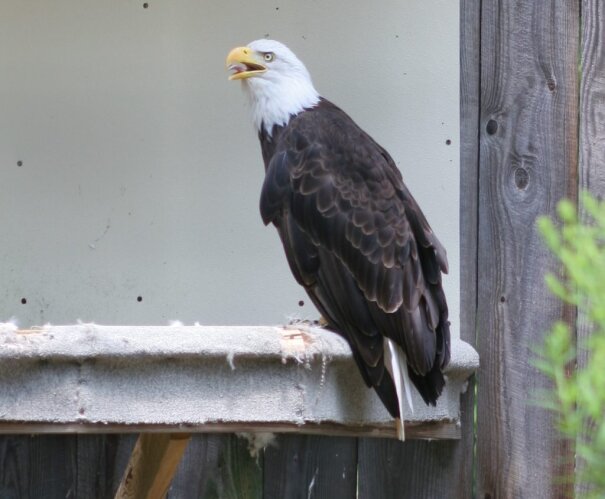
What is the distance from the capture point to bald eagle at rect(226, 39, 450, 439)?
2338mm

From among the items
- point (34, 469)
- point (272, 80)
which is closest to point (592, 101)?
point (272, 80)

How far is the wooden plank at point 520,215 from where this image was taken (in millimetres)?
2695

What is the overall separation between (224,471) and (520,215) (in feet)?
3.61

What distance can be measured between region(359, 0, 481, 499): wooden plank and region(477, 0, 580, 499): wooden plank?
32 mm

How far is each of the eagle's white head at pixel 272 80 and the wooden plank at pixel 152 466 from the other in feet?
3.22

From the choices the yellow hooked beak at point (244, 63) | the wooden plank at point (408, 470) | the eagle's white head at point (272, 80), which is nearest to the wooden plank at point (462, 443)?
the wooden plank at point (408, 470)

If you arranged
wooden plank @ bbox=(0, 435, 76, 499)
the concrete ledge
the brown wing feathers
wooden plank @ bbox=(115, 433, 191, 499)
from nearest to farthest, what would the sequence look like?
the concrete ledge < wooden plank @ bbox=(115, 433, 191, 499) < the brown wing feathers < wooden plank @ bbox=(0, 435, 76, 499)

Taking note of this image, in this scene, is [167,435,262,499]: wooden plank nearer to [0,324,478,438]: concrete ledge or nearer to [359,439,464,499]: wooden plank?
[359,439,464,499]: wooden plank

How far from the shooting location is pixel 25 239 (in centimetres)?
316

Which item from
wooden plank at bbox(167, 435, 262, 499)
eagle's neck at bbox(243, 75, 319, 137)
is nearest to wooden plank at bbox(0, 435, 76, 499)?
wooden plank at bbox(167, 435, 262, 499)

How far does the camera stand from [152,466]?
2.32m

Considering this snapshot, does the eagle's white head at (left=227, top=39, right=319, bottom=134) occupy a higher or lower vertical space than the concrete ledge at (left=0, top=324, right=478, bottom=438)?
higher

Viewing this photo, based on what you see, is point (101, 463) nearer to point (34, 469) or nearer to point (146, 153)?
point (34, 469)

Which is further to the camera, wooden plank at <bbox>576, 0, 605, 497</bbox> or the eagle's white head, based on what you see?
the eagle's white head
